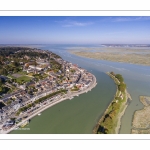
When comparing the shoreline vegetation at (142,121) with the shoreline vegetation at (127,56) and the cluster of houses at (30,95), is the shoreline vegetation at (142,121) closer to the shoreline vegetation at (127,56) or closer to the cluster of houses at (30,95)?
the cluster of houses at (30,95)

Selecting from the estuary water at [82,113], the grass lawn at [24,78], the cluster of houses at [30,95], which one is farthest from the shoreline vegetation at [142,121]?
the grass lawn at [24,78]

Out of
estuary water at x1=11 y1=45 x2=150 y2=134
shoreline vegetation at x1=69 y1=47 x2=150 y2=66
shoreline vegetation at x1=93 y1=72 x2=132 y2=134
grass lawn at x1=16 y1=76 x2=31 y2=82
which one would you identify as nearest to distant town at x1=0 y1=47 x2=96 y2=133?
grass lawn at x1=16 y1=76 x2=31 y2=82

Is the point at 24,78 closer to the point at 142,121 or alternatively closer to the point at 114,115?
the point at 114,115

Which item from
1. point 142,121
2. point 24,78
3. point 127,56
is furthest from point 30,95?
point 127,56

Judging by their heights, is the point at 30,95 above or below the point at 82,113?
above
